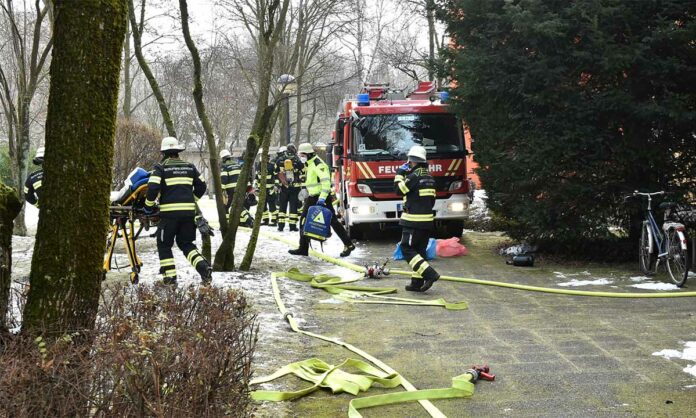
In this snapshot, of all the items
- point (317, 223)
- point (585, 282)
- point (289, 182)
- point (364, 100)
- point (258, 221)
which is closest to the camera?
point (585, 282)

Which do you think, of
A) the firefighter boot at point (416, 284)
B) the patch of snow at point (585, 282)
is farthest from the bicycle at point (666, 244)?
the firefighter boot at point (416, 284)

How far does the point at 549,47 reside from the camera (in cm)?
1005

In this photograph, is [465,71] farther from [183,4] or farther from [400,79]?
[400,79]

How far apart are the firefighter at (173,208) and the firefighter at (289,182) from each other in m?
7.30

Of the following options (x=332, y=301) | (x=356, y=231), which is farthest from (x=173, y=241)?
(x=356, y=231)

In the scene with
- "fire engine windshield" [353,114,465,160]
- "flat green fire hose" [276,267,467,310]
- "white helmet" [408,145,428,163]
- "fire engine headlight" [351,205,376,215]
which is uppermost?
"fire engine windshield" [353,114,465,160]

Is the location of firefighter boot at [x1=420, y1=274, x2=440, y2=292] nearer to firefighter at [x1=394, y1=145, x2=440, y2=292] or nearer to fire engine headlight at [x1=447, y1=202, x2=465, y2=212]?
firefighter at [x1=394, y1=145, x2=440, y2=292]

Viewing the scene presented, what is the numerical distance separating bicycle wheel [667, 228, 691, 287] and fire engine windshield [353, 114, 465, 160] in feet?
17.2

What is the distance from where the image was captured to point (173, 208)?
870 centimetres

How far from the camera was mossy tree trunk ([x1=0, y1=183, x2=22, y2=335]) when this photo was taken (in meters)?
3.94

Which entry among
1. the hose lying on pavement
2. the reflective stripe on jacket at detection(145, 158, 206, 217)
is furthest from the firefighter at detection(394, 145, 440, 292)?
the reflective stripe on jacket at detection(145, 158, 206, 217)

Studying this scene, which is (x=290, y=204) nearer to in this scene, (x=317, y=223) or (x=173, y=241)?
(x=317, y=223)

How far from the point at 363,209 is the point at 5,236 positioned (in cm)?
1009

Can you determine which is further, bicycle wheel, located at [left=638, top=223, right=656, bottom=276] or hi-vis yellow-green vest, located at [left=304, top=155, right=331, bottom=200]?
hi-vis yellow-green vest, located at [left=304, top=155, right=331, bottom=200]
